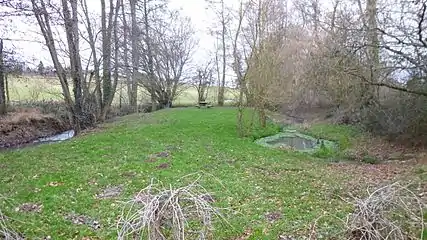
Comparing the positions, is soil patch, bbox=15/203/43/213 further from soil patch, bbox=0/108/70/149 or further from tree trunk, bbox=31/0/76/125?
soil patch, bbox=0/108/70/149

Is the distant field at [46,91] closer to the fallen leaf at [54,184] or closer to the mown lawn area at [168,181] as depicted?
the mown lawn area at [168,181]

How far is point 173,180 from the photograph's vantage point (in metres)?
8.30

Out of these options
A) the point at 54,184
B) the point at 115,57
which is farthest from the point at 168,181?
the point at 115,57

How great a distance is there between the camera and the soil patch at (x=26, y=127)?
1714 cm

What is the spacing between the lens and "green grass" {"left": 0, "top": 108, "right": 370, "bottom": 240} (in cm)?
584

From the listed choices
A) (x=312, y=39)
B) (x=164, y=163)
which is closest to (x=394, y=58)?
(x=164, y=163)

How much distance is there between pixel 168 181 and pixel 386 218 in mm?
4898

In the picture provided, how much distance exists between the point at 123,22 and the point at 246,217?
18.4 meters

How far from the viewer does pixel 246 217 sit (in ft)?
20.2

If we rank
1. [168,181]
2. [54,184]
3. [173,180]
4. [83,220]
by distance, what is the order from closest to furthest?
[83,220] < [54,184] < [168,181] < [173,180]

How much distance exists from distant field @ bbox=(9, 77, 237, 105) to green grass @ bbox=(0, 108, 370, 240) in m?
5.51

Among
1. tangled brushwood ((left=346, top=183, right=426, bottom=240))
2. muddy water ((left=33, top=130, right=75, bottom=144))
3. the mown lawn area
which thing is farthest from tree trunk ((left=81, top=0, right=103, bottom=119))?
tangled brushwood ((left=346, top=183, right=426, bottom=240))

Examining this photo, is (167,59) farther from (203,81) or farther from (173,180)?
(173,180)

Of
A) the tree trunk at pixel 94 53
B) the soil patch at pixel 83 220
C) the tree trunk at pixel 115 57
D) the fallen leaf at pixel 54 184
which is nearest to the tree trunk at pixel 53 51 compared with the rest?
the tree trunk at pixel 94 53
